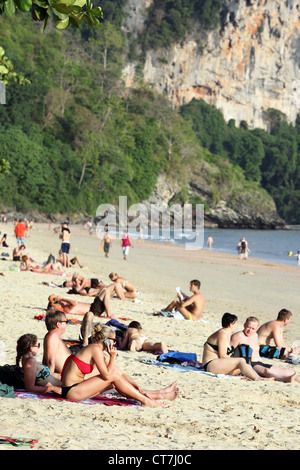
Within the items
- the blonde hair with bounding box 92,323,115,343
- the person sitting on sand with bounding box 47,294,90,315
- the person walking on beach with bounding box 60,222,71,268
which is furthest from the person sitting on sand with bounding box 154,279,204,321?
the person walking on beach with bounding box 60,222,71,268

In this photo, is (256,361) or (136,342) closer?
(256,361)

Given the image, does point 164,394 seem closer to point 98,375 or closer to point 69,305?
point 98,375

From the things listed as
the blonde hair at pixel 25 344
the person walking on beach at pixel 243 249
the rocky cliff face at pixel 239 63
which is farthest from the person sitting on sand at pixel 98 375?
the rocky cliff face at pixel 239 63

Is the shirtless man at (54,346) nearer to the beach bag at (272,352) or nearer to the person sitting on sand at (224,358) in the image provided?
the person sitting on sand at (224,358)

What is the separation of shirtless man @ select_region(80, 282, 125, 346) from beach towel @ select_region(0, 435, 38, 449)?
3741 millimetres

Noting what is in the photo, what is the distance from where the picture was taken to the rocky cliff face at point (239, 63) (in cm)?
10412

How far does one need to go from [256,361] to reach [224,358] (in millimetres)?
502

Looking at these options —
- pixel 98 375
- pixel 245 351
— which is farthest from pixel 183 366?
pixel 98 375

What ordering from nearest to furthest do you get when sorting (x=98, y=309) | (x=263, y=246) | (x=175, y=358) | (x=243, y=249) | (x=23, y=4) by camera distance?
(x=23, y=4) → (x=175, y=358) → (x=98, y=309) → (x=243, y=249) → (x=263, y=246)

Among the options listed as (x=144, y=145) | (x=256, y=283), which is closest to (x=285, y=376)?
(x=256, y=283)

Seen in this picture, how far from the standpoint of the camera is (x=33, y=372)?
231 inches

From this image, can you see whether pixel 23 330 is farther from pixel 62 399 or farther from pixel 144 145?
pixel 144 145
